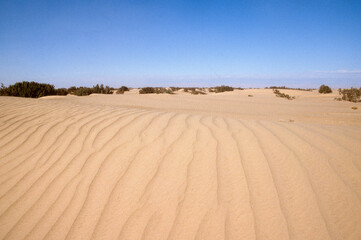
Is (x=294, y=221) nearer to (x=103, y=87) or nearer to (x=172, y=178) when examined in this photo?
(x=172, y=178)

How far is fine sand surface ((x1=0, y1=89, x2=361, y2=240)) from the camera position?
1.37m

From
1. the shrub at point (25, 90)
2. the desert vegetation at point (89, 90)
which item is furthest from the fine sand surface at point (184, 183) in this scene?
the desert vegetation at point (89, 90)

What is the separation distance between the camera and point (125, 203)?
5.20 ft

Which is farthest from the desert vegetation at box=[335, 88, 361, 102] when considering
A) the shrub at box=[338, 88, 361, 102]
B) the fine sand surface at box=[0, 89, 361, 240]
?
the fine sand surface at box=[0, 89, 361, 240]

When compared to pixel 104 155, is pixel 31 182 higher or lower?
lower

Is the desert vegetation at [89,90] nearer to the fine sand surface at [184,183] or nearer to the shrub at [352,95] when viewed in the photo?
the fine sand surface at [184,183]

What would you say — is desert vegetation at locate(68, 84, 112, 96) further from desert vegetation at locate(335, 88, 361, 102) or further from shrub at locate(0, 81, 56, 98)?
desert vegetation at locate(335, 88, 361, 102)

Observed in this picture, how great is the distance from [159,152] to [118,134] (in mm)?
722

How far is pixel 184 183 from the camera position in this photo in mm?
1687

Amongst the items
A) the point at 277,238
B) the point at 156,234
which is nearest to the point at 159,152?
the point at 156,234

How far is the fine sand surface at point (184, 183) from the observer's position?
4.48 feet

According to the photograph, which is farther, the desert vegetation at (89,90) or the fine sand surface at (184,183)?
the desert vegetation at (89,90)

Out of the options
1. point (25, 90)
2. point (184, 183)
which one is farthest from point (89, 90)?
point (184, 183)

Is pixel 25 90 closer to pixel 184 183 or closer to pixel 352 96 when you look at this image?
pixel 184 183
